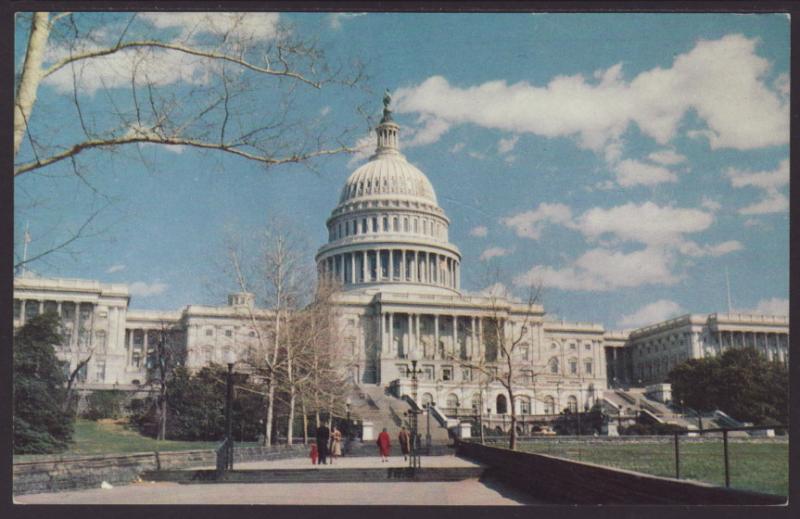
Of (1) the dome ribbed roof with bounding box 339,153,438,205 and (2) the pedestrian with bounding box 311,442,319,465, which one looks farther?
(1) the dome ribbed roof with bounding box 339,153,438,205

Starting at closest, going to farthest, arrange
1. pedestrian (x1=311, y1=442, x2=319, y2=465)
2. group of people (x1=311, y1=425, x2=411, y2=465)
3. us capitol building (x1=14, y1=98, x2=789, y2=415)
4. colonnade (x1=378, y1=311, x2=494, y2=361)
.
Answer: pedestrian (x1=311, y1=442, x2=319, y2=465) < group of people (x1=311, y1=425, x2=411, y2=465) < us capitol building (x1=14, y1=98, x2=789, y2=415) < colonnade (x1=378, y1=311, x2=494, y2=361)

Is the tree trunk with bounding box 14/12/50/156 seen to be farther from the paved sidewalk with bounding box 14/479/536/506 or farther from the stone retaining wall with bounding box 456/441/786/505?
the stone retaining wall with bounding box 456/441/786/505

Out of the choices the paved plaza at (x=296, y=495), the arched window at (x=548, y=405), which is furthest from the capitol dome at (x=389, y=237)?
the paved plaza at (x=296, y=495)

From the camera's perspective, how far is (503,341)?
40406mm

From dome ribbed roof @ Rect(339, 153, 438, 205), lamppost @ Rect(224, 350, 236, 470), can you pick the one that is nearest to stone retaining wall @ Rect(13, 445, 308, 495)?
lamppost @ Rect(224, 350, 236, 470)

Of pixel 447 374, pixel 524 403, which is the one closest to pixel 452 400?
pixel 524 403

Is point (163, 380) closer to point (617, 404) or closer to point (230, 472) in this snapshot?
point (230, 472)

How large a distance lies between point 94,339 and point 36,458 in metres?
75.7

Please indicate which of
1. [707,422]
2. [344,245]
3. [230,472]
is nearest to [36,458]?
[230,472]

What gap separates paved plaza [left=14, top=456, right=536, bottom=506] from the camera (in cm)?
1580

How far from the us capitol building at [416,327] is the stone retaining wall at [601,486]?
191 ft

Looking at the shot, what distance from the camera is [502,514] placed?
12977 mm

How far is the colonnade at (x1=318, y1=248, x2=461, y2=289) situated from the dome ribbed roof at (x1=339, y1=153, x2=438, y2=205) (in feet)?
24.6

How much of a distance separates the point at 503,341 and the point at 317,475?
1794 centimetres
